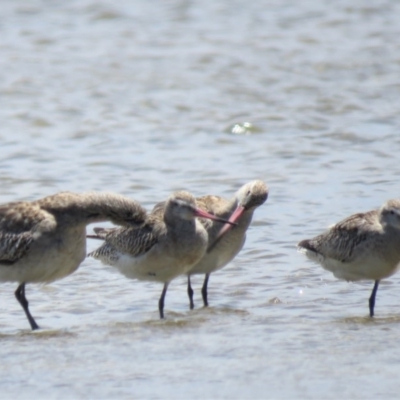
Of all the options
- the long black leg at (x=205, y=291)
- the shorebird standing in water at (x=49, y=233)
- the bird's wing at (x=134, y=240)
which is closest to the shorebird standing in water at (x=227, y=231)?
the long black leg at (x=205, y=291)

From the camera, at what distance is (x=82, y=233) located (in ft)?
30.5

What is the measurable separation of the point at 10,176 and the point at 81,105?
406cm

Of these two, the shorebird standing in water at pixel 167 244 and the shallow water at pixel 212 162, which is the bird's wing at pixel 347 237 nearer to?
the shallow water at pixel 212 162

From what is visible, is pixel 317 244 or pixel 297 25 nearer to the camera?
pixel 317 244

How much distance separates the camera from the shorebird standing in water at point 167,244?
31.6ft

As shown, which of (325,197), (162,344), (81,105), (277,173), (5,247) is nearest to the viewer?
(162,344)

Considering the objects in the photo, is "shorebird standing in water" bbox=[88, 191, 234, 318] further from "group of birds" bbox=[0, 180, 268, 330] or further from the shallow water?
the shallow water

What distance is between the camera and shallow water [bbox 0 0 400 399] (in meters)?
7.66

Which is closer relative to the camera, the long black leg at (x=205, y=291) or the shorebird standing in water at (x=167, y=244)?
the shorebird standing in water at (x=167, y=244)

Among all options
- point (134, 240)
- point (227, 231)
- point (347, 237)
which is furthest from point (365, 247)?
point (134, 240)

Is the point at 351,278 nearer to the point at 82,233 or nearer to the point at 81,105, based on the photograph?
the point at 82,233

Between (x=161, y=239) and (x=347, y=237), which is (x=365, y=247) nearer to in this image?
(x=347, y=237)

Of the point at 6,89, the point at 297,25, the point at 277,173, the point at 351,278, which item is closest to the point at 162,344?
the point at 351,278

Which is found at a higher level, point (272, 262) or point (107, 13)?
point (107, 13)
